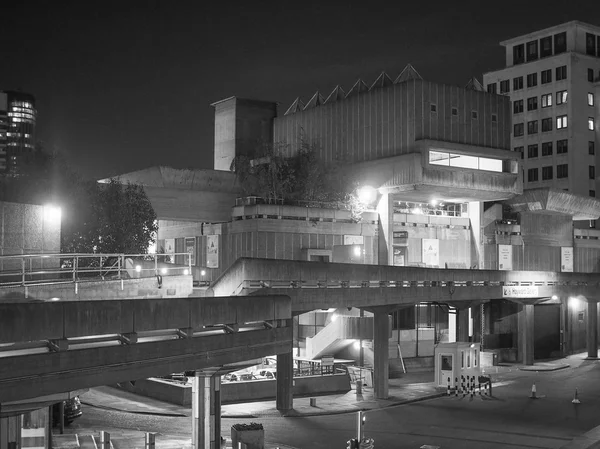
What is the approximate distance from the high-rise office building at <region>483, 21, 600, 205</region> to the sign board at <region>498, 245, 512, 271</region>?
151 ft

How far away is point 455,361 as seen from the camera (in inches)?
1777

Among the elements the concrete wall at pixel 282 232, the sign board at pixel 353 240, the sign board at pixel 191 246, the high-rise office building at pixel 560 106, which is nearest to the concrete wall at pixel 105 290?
the concrete wall at pixel 282 232

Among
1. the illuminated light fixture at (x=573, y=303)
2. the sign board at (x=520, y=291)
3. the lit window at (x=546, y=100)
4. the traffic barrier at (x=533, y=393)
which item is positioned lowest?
the traffic barrier at (x=533, y=393)

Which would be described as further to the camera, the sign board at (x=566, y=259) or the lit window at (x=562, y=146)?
the lit window at (x=562, y=146)

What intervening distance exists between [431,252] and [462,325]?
1188cm

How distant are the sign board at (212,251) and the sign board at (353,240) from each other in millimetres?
8460

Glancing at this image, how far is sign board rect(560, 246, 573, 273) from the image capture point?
235 feet

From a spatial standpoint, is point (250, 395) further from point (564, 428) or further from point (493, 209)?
point (493, 209)

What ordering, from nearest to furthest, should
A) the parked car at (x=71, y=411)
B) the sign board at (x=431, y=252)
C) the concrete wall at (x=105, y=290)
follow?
the concrete wall at (x=105, y=290), the parked car at (x=71, y=411), the sign board at (x=431, y=252)

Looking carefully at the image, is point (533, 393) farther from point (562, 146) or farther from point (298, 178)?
point (562, 146)

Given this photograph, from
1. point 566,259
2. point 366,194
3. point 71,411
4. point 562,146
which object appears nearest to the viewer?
point 71,411

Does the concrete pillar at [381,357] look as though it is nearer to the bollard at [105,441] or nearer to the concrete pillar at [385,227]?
the concrete pillar at [385,227]

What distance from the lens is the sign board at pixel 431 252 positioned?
62.8 metres

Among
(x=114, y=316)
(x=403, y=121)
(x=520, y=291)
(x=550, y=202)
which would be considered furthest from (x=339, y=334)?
(x=114, y=316)
